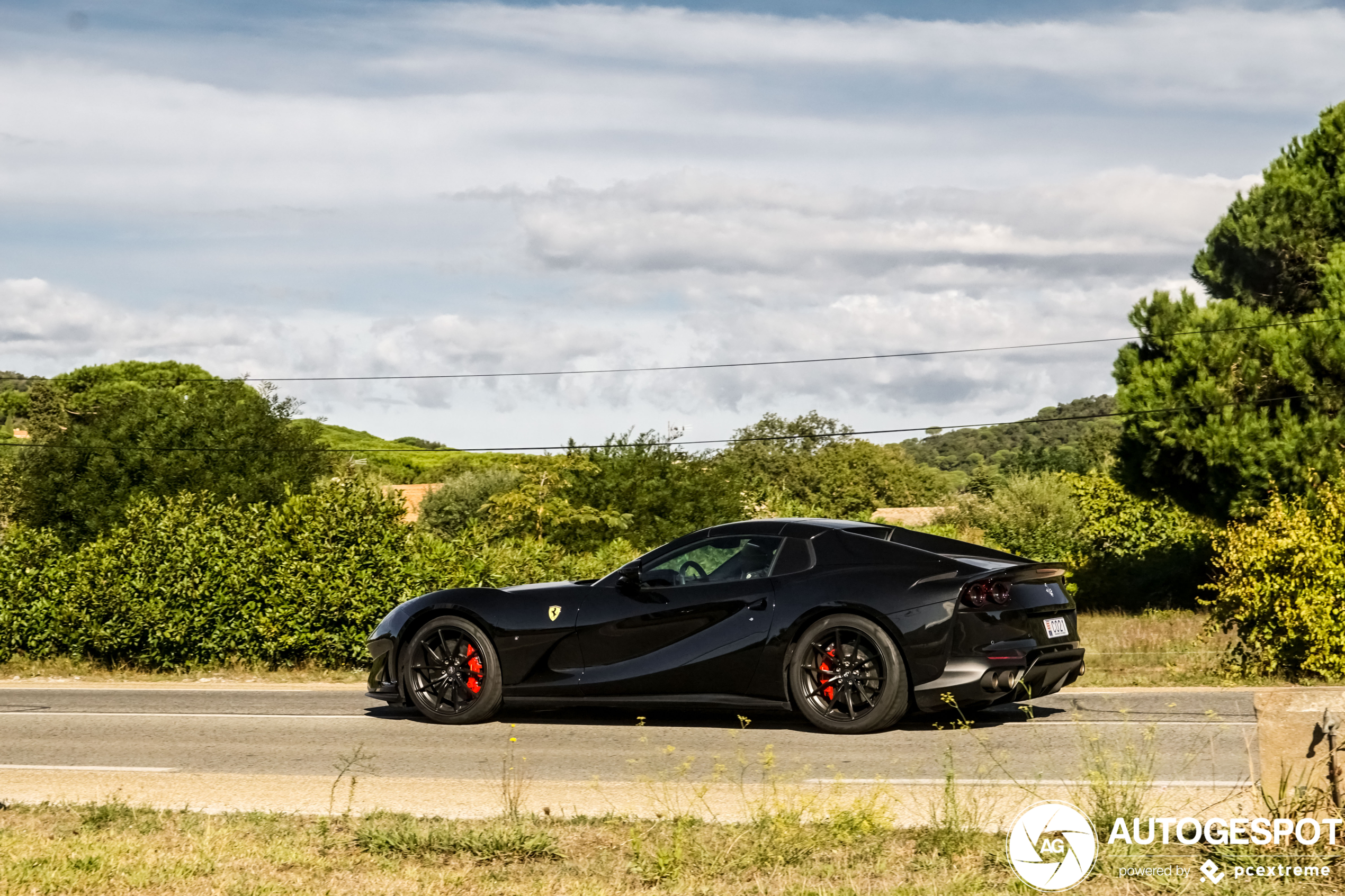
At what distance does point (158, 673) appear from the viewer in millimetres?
14938

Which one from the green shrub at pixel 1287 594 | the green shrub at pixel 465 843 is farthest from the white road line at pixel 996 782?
→ the green shrub at pixel 1287 594

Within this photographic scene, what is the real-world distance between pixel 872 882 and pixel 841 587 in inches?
145

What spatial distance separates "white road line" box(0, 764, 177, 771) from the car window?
337cm

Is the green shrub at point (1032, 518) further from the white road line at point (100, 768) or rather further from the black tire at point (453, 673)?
the white road line at point (100, 768)

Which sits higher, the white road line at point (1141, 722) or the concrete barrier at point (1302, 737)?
the concrete barrier at point (1302, 737)

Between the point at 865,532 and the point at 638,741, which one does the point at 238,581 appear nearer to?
the point at 638,741

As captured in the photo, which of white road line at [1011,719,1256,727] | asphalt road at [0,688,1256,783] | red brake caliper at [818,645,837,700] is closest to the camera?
asphalt road at [0,688,1256,783]

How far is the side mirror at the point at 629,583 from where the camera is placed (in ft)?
29.7

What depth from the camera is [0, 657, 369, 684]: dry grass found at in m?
14.2

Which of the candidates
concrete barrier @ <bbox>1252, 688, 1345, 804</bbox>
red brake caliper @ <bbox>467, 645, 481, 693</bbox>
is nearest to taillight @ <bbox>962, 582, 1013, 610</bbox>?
concrete barrier @ <bbox>1252, 688, 1345, 804</bbox>

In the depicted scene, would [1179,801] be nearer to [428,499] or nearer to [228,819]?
[228,819]

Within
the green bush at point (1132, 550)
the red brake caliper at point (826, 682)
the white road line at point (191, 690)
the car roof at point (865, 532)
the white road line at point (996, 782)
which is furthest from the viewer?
the green bush at point (1132, 550)

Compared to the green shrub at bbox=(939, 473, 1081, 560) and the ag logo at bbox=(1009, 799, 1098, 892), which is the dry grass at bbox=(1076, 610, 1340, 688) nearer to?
the ag logo at bbox=(1009, 799, 1098, 892)

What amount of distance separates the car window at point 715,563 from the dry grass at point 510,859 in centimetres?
307
